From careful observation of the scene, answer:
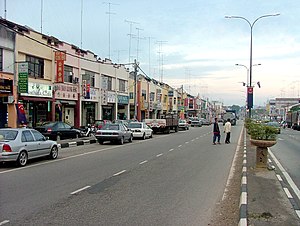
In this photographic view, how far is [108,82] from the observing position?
49.8 metres

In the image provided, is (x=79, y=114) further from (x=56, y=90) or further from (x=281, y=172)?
(x=281, y=172)

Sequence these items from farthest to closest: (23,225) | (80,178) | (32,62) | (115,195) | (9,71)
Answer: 1. (32,62)
2. (9,71)
3. (80,178)
4. (115,195)
5. (23,225)

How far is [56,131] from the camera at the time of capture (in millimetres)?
28516

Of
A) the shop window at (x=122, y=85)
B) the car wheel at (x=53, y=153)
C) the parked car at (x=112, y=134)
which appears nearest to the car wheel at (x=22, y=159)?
the car wheel at (x=53, y=153)

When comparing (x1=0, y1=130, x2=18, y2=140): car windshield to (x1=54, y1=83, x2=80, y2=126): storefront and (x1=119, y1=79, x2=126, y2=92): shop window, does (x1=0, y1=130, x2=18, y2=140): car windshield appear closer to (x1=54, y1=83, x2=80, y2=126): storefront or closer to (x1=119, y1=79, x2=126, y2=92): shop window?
(x1=54, y1=83, x2=80, y2=126): storefront

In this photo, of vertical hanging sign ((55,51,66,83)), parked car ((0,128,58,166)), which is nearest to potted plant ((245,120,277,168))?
parked car ((0,128,58,166))

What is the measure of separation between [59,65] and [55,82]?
60.9 inches

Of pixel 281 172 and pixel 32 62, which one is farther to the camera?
pixel 32 62

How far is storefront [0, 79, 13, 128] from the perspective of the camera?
27292 millimetres

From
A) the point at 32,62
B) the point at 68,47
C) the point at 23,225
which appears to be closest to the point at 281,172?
the point at 23,225

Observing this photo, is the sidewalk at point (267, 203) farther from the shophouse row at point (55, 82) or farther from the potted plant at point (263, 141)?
the shophouse row at point (55, 82)

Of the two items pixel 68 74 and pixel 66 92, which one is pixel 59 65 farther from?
pixel 68 74

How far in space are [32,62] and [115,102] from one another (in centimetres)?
2040

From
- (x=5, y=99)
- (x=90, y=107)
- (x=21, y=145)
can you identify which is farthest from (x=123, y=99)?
(x=21, y=145)
